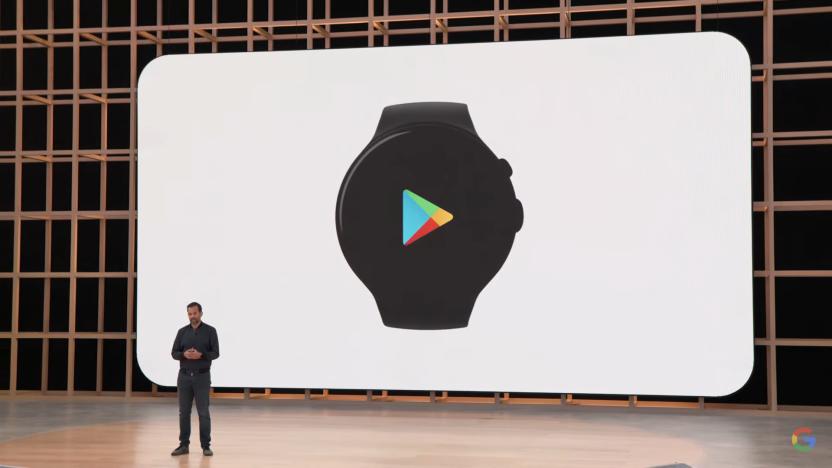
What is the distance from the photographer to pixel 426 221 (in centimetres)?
1499

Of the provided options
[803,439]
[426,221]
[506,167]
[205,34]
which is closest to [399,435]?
[426,221]

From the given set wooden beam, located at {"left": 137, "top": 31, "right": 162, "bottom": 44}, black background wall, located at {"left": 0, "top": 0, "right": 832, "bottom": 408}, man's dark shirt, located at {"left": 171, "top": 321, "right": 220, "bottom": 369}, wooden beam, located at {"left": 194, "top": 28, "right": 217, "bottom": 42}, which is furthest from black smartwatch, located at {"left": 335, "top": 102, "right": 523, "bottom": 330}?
man's dark shirt, located at {"left": 171, "top": 321, "right": 220, "bottom": 369}

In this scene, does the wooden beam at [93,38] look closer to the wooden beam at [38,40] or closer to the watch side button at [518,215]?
the wooden beam at [38,40]

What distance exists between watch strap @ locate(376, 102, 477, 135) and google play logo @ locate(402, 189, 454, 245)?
987 millimetres

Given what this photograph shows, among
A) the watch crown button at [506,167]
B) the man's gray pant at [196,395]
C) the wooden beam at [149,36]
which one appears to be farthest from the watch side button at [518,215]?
the wooden beam at [149,36]

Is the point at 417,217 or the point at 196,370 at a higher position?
the point at 417,217

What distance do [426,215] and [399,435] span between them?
3778 mm

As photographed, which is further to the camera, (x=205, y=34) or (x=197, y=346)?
(x=205, y=34)

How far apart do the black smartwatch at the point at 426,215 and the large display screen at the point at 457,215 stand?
0.03 meters

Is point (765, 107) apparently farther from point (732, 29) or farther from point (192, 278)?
point (192, 278)

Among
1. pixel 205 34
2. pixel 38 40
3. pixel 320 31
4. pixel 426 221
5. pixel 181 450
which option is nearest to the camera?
pixel 181 450

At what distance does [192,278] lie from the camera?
1555 centimetres

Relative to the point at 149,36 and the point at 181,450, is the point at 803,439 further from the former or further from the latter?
the point at 149,36

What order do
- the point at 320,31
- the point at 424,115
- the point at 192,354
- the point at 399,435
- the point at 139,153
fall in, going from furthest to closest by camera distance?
1. the point at 320,31
2. the point at 139,153
3. the point at 424,115
4. the point at 399,435
5. the point at 192,354
